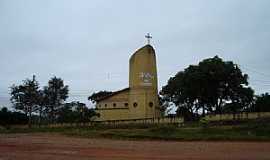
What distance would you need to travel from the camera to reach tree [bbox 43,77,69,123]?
270 ft

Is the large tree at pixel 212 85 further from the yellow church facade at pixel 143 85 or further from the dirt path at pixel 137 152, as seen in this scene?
the dirt path at pixel 137 152

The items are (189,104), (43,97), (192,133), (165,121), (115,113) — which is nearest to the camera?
(192,133)

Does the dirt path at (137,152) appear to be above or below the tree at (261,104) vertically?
below

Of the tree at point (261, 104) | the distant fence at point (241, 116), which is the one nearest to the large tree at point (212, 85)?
the tree at point (261, 104)

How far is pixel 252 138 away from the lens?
29.6 m

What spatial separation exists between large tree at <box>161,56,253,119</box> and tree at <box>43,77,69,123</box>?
3106 cm

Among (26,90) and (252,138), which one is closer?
(252,138)

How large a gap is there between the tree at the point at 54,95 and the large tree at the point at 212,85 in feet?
102

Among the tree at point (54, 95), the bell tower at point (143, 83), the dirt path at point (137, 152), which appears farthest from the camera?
the tree at point (54, 95)

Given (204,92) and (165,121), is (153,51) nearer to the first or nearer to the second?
(204,92)

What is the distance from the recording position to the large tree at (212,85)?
5675 cm

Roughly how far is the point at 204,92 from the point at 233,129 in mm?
21866

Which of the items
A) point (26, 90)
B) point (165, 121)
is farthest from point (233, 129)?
point (26, 90)

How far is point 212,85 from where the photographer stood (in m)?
57.4
